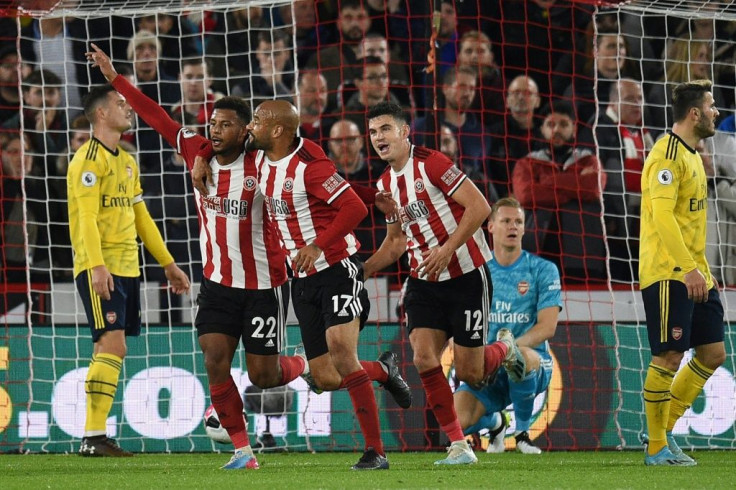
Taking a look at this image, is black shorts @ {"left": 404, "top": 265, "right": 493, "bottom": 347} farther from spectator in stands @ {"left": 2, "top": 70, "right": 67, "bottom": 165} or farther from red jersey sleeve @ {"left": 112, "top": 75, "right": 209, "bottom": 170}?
spectator in stands @ {"left": 2, "top": 70, "right": 67, "bottom": 165}

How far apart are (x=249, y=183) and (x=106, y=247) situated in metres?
1.71

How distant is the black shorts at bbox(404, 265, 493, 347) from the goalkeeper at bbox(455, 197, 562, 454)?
40.4 inches

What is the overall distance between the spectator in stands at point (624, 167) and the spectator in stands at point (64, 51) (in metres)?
4.59

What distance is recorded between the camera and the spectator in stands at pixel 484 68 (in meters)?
10.3

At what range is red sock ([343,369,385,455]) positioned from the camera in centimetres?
618

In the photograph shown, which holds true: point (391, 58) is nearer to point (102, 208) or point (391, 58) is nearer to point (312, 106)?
point (312, 106)

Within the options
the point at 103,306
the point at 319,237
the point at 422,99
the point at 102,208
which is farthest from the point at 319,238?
the point at 422,99

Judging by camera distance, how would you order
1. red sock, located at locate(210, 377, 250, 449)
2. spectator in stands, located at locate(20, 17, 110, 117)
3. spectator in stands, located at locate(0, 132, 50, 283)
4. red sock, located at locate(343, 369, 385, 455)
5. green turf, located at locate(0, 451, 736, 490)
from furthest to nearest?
spectator in stands, located at locate(20, 17, 110, 117), spectator in stands, located at locate(0, 132, 50, 283), red sock, located at locate(210, 377, 250, 449), red sock, located at locate(343, 369, 385, 455), green turf, located at locate(0, 451, 736, 490)

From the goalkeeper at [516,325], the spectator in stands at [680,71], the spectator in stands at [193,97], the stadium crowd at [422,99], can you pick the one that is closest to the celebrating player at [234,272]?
the goalkeeper at [516,325]

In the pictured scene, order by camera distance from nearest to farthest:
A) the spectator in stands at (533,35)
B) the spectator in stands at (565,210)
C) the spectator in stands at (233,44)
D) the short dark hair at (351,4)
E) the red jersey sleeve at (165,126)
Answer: the red jersey sleeve at (165,126) → the spectator in stands at (565,210) → the short dark hair at (351,4) → the spectator in stands at (233,44) → the spectator in stands at (533,35)

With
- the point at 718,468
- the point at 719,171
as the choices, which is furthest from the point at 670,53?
the point at 718,468

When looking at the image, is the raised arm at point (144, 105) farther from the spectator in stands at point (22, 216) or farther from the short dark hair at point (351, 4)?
the short dark hair at point (351, 4)

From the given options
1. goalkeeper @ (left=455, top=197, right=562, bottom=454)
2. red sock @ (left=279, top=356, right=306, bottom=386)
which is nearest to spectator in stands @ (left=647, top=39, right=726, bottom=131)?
goalkeeper @ (left=455, top=197, right=562, bottom=454)

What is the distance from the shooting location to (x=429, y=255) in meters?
6.54
